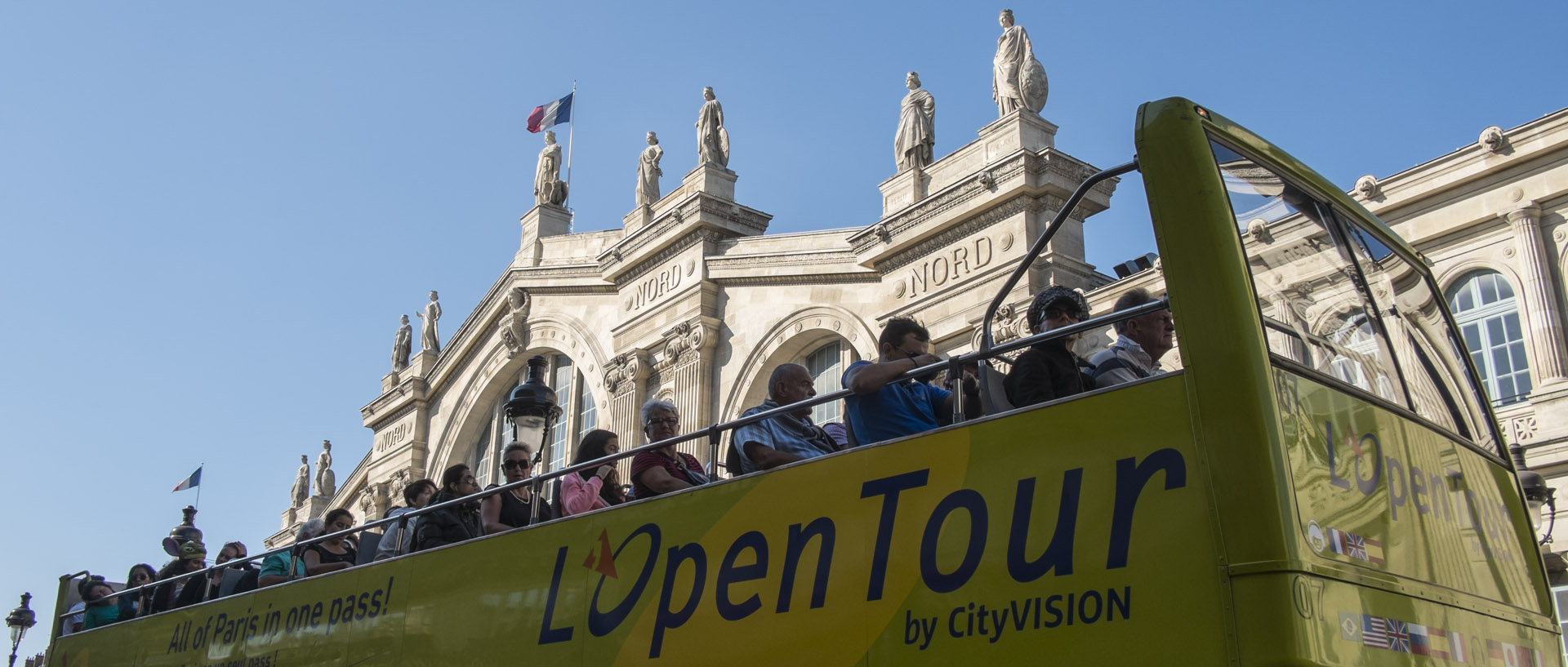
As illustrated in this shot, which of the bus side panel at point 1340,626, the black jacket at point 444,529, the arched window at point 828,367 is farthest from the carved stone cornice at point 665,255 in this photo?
the bus side panel at point 1340,626

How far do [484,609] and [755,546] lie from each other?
204 centimetres

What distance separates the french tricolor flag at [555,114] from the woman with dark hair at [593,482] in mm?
24395

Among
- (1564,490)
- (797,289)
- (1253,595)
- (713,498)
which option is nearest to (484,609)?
(713,498)

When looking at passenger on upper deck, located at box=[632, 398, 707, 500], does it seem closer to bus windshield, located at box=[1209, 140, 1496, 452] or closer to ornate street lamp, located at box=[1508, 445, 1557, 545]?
bus windshield, located at box=[1209, 140, 1496, 452]

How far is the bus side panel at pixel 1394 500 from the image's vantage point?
12.9ft

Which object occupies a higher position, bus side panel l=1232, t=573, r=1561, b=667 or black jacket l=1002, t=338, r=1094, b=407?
black jacket l=1002, t=338, r=1094, b=407

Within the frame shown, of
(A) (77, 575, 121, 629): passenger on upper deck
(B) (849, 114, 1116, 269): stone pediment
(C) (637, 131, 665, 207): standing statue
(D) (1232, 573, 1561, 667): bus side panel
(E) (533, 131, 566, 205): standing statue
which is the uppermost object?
(E) (533, 131, 566, 205): standing statue

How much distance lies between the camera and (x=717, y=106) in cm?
2491

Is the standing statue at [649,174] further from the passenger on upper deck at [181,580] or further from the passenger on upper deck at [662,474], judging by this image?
the passenger on upper deck at [662,474]

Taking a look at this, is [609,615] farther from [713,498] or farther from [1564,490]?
[1564,490]

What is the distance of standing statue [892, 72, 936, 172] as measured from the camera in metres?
20.5

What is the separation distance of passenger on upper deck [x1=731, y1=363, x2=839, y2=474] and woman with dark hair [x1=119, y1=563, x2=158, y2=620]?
659cm

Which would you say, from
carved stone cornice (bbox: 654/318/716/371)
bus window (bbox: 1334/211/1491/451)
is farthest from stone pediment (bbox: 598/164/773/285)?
bus window (bbox: 1334/211/1491/451)

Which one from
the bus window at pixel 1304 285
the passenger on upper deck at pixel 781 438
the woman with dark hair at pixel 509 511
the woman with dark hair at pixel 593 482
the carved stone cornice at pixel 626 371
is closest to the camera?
the bus window at pixel 1304 285
